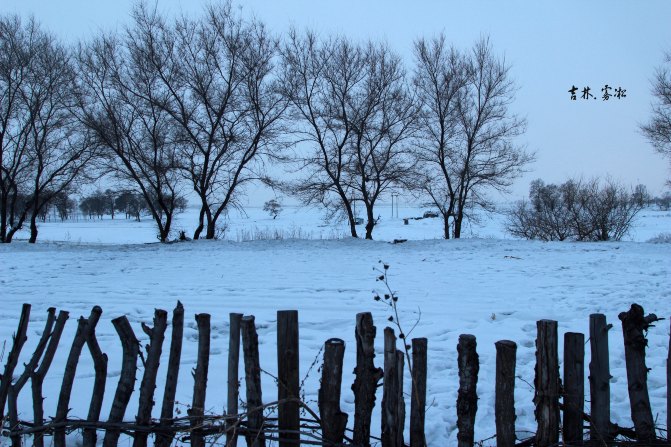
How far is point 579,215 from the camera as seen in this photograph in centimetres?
2675

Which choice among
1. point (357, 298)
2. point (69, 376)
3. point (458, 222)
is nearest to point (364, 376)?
point (69, 376)

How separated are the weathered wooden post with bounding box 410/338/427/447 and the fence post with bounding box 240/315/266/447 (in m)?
0.71

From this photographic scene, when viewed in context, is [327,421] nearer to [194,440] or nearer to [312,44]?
[194,440]

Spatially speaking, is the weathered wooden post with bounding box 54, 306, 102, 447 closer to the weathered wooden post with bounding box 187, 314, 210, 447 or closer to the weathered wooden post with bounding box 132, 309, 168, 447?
the weathered wooden post with bounding box 132, 309, 168, 447

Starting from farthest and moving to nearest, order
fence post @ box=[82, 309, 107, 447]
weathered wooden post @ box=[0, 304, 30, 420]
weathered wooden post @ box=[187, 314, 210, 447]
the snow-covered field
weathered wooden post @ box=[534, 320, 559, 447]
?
the snow-covered field
weathered wooden post @ box=[0, 304, 30, 420]
fence post @ box=[82, 309, 107, 447]
weathered wooden post @ box=[187, 314, 210, 447]
weathered wooden post @ box=[534, 320, 559, 447]

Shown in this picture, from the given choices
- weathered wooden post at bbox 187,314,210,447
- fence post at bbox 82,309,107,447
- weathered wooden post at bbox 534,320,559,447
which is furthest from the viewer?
fence post at bbox 82,309,107,447

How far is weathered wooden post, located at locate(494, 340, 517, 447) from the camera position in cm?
195

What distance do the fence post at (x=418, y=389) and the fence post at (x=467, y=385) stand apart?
0.52 feet

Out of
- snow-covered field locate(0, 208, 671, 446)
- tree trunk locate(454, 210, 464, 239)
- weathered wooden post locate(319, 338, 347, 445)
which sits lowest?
snow-covered field locate(0, 208, 671, 446)

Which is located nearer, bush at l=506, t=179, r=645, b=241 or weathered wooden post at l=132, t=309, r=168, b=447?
weathered wooden post at l=132, t=309, r=168, b=447

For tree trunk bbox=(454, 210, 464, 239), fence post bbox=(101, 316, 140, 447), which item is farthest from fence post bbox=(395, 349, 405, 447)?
tree trunk bbox=(454, 210, 464, 239)

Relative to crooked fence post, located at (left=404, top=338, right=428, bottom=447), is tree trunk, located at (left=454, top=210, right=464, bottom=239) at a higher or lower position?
higher

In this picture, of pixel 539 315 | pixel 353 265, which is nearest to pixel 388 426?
pixel 539 315

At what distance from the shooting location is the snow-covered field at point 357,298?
11.7 ft
